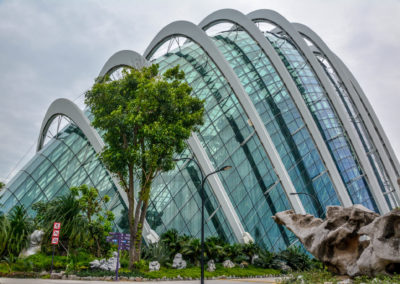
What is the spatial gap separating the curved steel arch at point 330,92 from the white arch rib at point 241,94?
8.31 metres

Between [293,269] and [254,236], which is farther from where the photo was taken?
[254,236]

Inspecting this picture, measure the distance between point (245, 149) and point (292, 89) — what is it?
7784 mm

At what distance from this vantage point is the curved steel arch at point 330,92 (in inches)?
1390

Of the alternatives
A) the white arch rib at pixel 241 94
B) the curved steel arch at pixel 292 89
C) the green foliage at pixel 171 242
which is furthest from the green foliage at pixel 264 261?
the curved steel arch at pixel 292 89

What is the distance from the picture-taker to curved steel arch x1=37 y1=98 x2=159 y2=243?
27.8 m

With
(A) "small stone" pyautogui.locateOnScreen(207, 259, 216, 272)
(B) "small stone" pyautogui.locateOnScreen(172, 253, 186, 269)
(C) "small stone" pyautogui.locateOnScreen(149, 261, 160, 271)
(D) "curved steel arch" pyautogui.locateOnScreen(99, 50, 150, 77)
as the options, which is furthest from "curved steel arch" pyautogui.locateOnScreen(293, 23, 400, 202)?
(C) "small stone" pyautogui.locateOnScreen(149, 261, 160, 271)

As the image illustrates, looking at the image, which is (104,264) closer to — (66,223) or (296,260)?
(66,223)

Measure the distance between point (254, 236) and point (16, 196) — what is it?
76.4ft

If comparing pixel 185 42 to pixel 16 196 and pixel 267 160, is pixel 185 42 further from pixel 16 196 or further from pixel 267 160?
pixel 16 196

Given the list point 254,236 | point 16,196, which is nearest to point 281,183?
point 254,236

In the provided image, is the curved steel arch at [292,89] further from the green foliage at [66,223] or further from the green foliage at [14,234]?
the green foliage at [14,234]

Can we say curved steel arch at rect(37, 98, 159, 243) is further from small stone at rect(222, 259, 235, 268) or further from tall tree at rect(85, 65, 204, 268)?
tall tree at rect(85, 65, 204, 268)

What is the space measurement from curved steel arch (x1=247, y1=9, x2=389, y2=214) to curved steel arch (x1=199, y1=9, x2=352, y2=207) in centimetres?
334

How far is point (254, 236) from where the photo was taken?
29906mm
